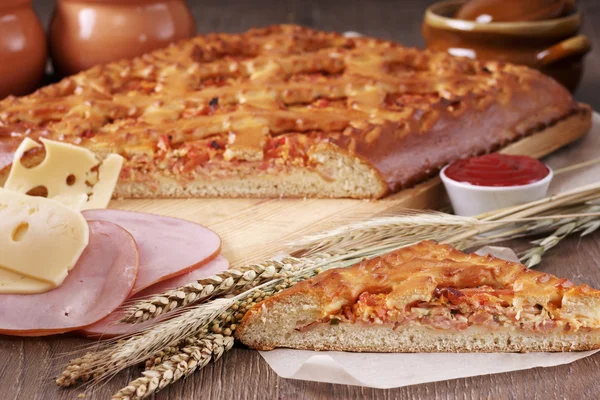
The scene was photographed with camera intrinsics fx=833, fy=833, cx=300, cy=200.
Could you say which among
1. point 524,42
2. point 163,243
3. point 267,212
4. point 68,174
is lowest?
point 267,212

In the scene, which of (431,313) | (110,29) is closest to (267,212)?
(431,313)

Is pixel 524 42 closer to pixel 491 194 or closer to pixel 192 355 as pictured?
pixel 491 194

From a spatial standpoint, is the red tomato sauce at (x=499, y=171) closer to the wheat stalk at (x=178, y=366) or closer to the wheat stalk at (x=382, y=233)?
the wheat stalk at (x=382, y=233)

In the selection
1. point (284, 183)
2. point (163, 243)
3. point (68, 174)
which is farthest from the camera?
point (284, 183)

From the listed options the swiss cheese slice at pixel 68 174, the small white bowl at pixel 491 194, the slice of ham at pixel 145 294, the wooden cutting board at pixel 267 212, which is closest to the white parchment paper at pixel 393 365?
the slice of ham at pixel 145 294

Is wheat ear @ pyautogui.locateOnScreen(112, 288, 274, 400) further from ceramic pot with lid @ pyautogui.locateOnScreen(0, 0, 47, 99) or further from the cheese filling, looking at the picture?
ceramic pot with lid @ pyautogui.locateOnScreen(0, 0, 47, 99)
